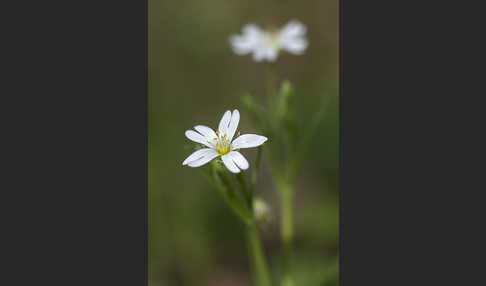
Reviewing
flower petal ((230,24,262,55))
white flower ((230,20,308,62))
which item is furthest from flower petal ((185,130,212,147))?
flower petal ((230,24,262,55))

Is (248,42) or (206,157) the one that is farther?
(248,42)

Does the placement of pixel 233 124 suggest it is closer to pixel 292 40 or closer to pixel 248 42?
pixel 248 42

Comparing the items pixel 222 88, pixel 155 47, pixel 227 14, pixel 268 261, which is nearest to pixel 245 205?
pixel 268 261

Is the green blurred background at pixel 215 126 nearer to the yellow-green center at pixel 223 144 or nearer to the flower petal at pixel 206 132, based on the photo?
the yellow-green center at pixel 223 144

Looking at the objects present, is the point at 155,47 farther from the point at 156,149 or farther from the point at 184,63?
the point at 156,149

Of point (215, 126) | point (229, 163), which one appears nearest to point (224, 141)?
point (229, 163)

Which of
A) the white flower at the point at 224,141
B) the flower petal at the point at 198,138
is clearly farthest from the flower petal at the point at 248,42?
the flower petal at the point at 198,138

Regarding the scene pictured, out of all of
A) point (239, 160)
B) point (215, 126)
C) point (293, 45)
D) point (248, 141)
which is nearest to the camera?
point (239, 160)
